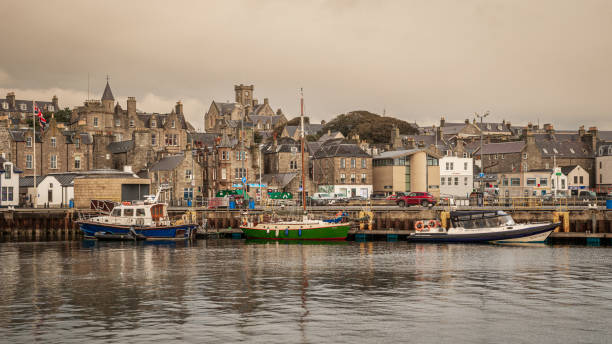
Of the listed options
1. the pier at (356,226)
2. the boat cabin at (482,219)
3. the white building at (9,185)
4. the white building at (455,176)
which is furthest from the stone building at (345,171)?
the white building at (9,185)

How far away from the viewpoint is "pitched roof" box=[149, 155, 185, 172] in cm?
9644

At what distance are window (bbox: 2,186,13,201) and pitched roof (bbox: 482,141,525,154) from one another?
254 ft

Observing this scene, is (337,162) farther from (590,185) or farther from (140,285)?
(140,285)

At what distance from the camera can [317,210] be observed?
68.8 m

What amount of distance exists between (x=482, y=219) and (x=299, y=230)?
15.8m

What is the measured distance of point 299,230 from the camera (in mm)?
62469

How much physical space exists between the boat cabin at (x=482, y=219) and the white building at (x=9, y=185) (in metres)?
52.7

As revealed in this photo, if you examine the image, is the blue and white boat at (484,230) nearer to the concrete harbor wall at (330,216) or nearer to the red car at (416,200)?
the concrete harbor wall at (330,216)

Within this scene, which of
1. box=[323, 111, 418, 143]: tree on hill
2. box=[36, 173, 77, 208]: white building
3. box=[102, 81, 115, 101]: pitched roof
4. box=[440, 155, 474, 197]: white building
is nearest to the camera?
box=[36, 173, 77, 208]: white building

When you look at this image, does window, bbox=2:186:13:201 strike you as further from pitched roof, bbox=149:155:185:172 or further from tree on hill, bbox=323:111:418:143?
tree on hill, bbox=323:111:418:143

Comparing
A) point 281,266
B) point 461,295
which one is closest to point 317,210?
point 281,266

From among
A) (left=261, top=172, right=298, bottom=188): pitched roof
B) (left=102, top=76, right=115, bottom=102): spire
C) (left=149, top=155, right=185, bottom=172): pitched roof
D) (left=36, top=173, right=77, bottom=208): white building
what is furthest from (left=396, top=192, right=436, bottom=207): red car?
(left=102, top=76, right=115, bottom=102): spire

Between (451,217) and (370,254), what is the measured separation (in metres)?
11.8

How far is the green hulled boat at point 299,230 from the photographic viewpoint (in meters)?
61.8
